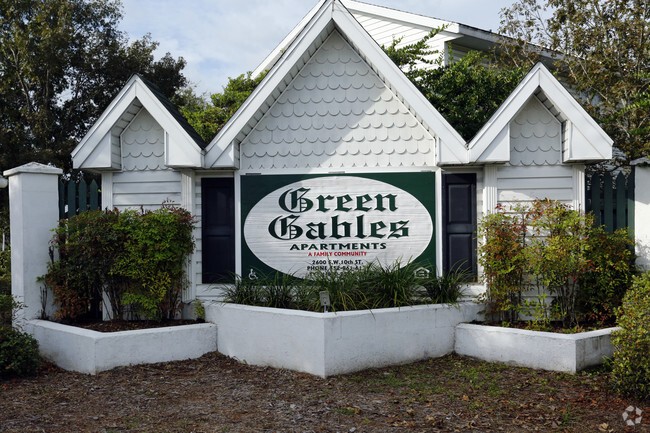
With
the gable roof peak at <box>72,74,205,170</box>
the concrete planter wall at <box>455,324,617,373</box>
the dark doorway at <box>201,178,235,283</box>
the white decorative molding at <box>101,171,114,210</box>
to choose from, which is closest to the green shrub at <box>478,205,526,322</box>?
the concrete planter wall at <box>455,324,617,373</box>

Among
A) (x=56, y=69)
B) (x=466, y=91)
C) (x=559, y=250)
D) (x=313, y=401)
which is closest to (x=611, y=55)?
(x=466, y=91)

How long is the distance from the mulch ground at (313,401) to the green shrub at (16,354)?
0.16 meters

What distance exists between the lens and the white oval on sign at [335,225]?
746 centimetres

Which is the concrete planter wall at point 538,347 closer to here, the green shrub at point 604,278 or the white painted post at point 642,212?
the green shrub at point 604,278

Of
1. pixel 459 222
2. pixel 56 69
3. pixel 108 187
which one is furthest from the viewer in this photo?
pixel 56 69

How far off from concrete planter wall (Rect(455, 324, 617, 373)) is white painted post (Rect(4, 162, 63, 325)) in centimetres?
587

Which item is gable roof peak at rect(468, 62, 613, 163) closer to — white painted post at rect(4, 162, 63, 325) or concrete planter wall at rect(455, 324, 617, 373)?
concrete planter wall at rect(455, 324, 617, 373)

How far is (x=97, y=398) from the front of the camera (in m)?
5.32

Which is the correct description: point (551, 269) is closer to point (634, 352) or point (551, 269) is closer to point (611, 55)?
point (634, 352)

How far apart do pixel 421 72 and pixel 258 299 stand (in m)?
6.68

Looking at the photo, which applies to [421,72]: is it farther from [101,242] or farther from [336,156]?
[101,242]

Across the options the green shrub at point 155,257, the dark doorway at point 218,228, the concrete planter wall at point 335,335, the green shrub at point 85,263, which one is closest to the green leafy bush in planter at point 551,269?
the concrete planter wall at point 335,335

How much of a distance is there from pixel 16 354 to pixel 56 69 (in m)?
13.2

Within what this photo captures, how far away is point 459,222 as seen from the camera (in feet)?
24.3
